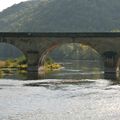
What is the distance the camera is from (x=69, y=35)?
261ft

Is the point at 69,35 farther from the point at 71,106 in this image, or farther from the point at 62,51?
the point at 62,51

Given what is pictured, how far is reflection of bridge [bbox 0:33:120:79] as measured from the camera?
258ft

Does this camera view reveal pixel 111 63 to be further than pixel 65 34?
No

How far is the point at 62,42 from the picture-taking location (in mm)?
80938

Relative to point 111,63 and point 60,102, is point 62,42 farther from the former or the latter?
point 60,102

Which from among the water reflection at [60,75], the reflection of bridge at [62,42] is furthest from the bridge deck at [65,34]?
the water reflection at [60,75]

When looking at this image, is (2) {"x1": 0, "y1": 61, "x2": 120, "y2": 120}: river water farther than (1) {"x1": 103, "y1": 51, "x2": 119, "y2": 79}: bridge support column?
No

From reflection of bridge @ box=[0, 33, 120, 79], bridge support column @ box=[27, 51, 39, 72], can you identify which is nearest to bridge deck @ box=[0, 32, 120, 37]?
reflection of bridge @ box=[0, 33, 120, 79]

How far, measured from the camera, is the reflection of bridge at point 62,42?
78.7m

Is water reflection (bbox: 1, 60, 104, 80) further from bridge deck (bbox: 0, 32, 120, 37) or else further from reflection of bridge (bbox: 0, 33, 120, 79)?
bridge deck (bbox: 0, 32, 120, 37)

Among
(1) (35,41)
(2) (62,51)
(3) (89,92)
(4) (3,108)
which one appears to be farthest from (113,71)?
(2) (62,51)

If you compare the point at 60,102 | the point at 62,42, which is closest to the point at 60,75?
the point at 62,42

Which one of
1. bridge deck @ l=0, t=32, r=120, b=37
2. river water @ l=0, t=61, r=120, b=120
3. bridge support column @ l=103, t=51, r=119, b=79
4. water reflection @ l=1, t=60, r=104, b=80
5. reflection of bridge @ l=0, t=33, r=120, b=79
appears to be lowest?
river water @ l=0, t=61, r=120, b=120

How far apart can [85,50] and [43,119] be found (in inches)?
5614
